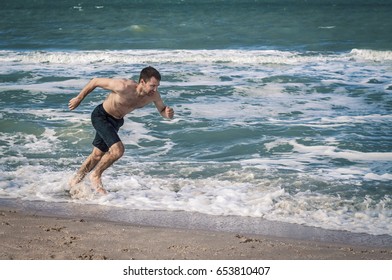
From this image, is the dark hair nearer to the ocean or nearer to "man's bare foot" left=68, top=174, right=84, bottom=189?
the ocean

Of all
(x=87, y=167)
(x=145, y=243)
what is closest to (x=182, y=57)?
(x=87, y=167)

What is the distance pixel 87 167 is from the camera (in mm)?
7785

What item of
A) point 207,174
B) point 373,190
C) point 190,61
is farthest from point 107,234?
point 190,61

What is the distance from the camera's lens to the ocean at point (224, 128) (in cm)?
729

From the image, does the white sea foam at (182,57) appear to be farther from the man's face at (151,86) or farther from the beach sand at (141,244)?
the beach sand at (141,244)

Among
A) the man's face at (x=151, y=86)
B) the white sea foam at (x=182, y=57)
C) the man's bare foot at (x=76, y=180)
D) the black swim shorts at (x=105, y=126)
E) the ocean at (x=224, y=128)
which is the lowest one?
the white sea foam at (x=182, y=57)

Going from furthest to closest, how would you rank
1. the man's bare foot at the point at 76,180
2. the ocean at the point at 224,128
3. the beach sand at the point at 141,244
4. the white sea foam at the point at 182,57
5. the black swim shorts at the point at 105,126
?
1. the white sea foam at the point at 182,57
2. the man's bare foot at the point at 76,180
3. the black swim shorts at the point at 105,126
4. the ocean at the point at 224,128
5. the beach sand at the point at 141,244

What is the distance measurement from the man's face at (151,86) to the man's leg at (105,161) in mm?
674

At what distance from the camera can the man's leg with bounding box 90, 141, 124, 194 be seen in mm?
7371

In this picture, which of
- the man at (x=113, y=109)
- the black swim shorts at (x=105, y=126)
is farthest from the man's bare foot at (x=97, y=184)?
the black swim shorts at (x=105, y=126)

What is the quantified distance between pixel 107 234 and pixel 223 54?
16693 millimetres

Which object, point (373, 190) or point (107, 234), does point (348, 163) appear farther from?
point (107, 234)

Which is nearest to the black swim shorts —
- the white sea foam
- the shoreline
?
the shoreline

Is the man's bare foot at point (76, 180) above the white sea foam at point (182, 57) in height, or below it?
above
